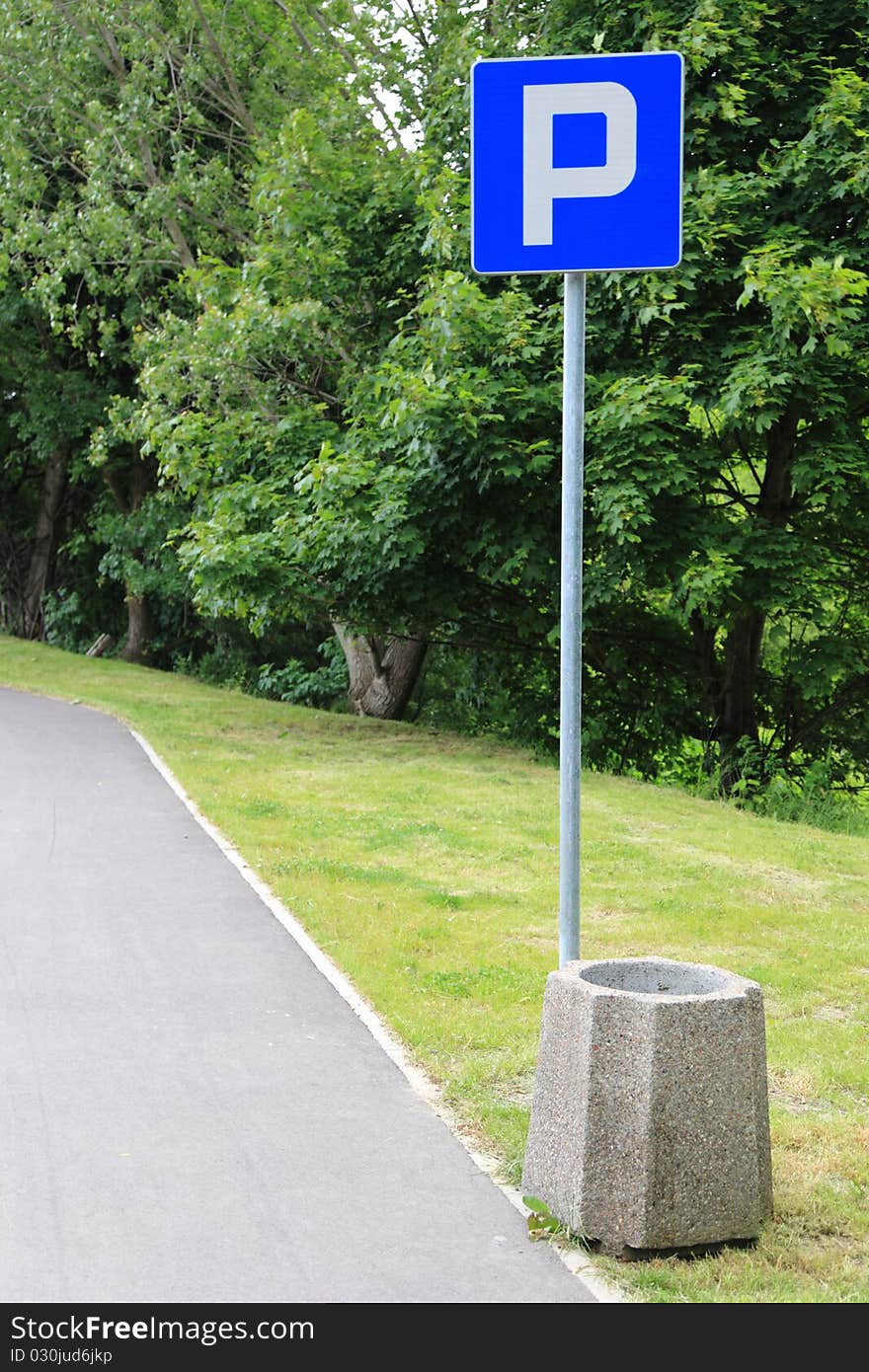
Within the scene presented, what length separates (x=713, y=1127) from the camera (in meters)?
3.95

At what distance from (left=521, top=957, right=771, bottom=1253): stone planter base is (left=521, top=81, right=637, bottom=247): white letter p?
2.34 metres

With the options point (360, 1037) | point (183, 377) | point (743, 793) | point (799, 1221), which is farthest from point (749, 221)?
point (799, 1221)

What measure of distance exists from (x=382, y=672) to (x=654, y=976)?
1666 cm

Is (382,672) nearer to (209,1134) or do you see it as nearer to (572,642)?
(209,1134)

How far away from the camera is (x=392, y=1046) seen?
5.65 metres

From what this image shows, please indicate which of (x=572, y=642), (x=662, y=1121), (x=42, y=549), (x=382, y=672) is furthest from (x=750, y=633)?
(x=42, y=549)

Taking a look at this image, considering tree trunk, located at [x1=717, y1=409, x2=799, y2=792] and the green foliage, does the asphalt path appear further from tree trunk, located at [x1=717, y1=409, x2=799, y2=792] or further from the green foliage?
tree trunk, located at [x1=717, y1=409, x2=799, y2=792]

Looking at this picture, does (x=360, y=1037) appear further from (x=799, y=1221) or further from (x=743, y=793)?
(x=743, y=793)

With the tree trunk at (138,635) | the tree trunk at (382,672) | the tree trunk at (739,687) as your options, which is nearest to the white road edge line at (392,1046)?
the tree trunk at (739,687)

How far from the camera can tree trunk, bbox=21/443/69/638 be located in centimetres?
3359

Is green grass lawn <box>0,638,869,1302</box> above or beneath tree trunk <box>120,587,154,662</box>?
beneath

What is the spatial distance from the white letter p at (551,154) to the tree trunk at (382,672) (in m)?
15.9

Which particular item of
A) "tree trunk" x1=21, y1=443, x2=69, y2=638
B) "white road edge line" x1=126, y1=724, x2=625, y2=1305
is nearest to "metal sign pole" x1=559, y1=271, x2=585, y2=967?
"white road edge line" x1=126, y1=724, x2=625, y2=1305

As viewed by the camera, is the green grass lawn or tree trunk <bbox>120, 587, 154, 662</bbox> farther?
Answer: tree trunk <bbox>120, 587, 154, 662</bbox>
